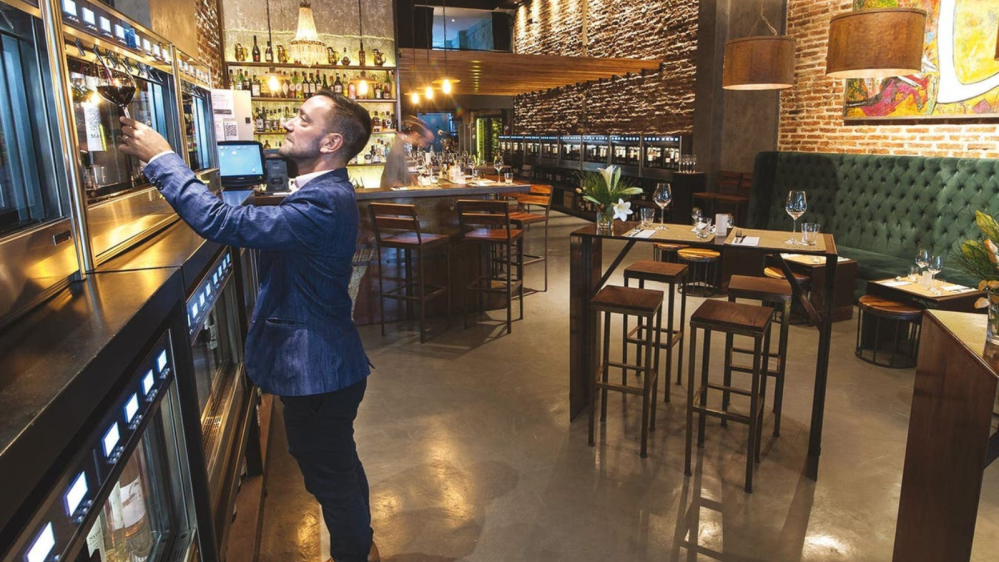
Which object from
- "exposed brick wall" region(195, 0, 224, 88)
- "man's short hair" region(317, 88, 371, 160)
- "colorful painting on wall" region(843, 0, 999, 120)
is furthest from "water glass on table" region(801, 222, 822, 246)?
A: "exposed brick wall" region(195, 0, 224, 88)

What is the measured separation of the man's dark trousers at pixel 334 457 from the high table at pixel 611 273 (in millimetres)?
1569

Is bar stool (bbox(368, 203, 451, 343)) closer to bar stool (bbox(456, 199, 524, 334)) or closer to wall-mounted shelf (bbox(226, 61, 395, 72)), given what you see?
bar stool (bbox(456, 199, 524, 334))

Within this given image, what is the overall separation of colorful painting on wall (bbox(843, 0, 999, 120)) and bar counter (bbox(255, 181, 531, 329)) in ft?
11.9

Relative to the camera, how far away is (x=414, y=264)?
221 inches

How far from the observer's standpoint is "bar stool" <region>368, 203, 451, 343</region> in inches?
191

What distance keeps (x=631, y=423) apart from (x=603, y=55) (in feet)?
29.8

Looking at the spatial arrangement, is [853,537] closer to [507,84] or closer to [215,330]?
[215,330]

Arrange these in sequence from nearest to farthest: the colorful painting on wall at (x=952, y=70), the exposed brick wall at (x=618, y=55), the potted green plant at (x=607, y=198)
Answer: the potted green plant at (x=607, y=198) → the colorful painting on wall at (x=952, y=70) → the exposed brick wall at (x=618, y=55)

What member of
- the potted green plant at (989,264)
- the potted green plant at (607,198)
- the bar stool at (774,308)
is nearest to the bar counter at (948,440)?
the potted green plant at (989,264)

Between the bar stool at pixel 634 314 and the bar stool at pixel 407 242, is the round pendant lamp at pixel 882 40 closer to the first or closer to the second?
the bar stool at pixel 634 314

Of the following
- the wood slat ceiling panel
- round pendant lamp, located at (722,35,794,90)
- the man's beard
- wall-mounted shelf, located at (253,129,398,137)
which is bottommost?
the man's beard

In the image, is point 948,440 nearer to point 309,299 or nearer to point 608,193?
point 309,299

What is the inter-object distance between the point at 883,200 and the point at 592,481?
4630 mm

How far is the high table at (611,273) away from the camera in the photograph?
294 centimetres
